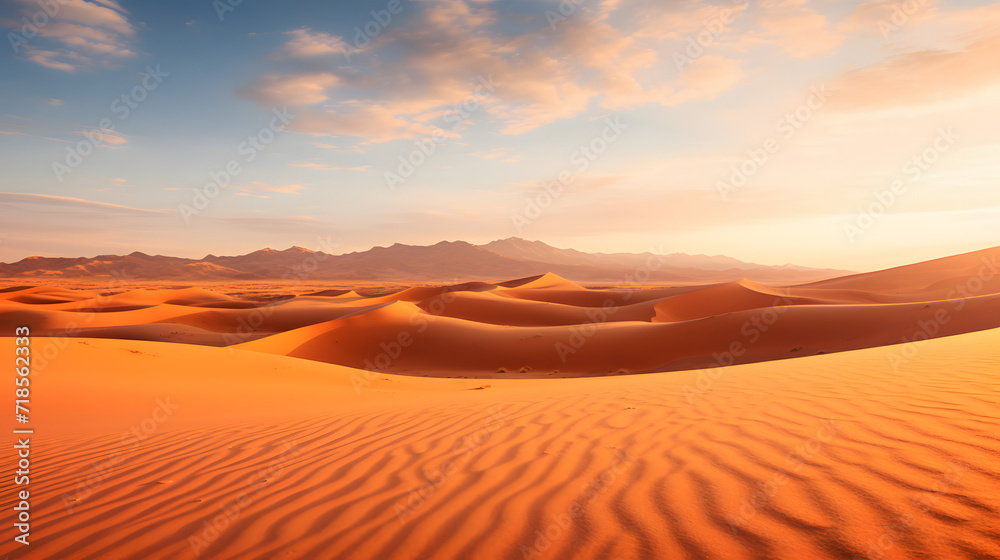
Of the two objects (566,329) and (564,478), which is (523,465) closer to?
(564,478)

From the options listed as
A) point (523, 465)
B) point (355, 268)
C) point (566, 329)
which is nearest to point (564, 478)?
point (523, 465)

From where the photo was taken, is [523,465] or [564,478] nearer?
[564,478]

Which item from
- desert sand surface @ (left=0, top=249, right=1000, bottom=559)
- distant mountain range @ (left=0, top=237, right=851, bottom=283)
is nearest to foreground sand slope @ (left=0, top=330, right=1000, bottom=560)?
desert sand surface @ (left=0, top=249, right=1000, bottom=559)

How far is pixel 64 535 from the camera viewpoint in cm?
277

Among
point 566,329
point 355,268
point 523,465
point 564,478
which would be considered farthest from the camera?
point 355,268

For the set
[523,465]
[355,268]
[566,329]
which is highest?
[355,268]

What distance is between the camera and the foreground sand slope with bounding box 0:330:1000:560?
2.25m

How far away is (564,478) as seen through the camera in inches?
119

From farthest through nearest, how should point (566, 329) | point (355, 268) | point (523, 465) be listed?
point (355, 268), point (566, 329), point (523, 465)

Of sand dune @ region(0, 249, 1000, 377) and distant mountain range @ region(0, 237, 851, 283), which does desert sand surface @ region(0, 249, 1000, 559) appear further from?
distant mountain range @ region(0, 237, 851, 283)

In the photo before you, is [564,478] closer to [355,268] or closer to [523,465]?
[523,465]

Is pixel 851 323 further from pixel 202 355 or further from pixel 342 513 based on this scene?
pixel 202 355

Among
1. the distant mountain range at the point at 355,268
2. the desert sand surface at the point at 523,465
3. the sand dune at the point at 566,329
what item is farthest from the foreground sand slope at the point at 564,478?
the distant mountain range at the point at 355,268

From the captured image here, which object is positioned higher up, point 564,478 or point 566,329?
point 564,478
